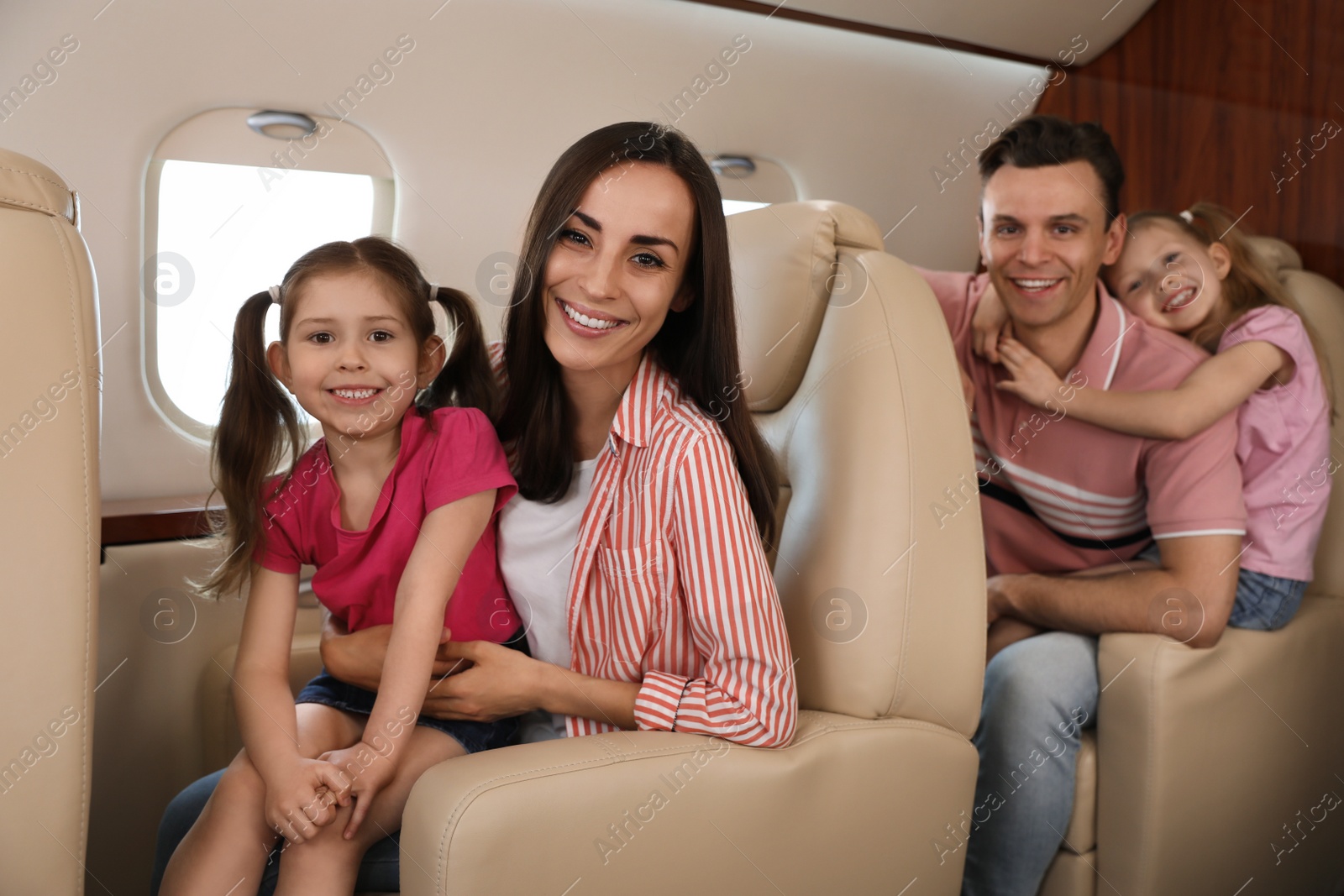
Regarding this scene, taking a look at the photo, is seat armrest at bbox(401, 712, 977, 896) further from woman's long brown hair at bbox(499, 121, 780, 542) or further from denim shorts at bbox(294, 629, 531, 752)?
woman's long brown hair at bbox(499, 121, 780, 542)

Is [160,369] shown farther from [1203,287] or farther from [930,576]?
[1203,287]

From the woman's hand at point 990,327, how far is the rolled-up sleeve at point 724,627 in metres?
0.94

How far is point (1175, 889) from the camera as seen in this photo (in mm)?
1748

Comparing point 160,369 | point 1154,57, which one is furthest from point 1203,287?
point 160,369

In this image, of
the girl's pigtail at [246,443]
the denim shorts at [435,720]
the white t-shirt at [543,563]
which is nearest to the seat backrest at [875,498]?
the white t-shirt at [543,563]

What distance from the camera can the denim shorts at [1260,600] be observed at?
189cm

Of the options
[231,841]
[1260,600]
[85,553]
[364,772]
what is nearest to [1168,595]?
[1260,600]

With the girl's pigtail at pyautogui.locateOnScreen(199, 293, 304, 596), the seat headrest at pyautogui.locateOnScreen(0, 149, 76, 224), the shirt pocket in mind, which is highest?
the seat headrest at pyautogui.locateOnScreen(0, 149, 76, 224)

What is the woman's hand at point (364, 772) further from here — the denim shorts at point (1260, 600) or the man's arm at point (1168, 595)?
the denim shorts at point (1260, 600)

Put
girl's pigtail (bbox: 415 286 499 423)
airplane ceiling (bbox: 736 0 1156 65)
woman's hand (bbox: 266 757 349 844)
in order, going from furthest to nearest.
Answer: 1. airplane ceiling (bbox: 736 0 1156 65)
2. girl's pigtail (bbox: 415 286 499 423)
3. woman's hand (bbox: 266 757 349 844)

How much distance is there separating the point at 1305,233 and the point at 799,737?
1973mm

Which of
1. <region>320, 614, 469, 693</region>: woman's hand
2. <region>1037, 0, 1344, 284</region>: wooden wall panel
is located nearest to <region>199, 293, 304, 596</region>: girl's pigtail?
<region>320, 614, 469, 693</region>: woman's hand

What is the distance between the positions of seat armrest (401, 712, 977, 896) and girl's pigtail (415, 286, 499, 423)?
0.61m

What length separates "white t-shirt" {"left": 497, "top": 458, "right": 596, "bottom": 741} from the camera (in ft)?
4.86
